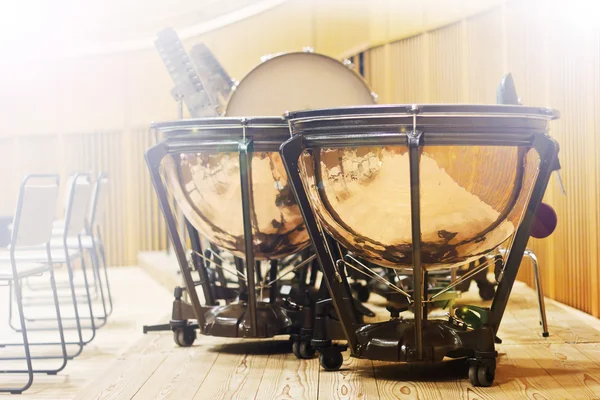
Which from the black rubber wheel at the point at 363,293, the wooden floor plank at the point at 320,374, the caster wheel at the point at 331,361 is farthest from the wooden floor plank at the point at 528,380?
the black rubber wheel at the point at 363,293

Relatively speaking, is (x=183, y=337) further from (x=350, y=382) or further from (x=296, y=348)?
(x=350, y=382)

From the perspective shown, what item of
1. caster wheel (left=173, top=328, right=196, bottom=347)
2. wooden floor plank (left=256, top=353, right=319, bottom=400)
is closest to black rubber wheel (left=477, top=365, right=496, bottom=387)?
wooden floor plank (left=256, top=353, right=319, bottom=400)

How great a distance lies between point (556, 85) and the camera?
395 cm

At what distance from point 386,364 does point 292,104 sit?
131 centimetres

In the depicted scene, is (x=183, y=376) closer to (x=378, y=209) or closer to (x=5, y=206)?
(x=378, y=209)

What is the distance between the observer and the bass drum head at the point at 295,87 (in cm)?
332

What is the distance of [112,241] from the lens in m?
9.42

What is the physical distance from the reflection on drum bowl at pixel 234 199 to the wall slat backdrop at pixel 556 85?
1.48 meters

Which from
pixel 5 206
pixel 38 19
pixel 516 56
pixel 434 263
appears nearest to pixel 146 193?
pixel 5 206

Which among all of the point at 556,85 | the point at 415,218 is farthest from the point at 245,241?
the point at 556,85

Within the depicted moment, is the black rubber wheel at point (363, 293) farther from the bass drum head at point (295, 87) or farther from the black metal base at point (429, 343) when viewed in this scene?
the black metal base at point (429, 343)

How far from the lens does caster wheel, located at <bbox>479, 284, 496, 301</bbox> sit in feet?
13.0

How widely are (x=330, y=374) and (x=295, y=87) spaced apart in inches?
55.8

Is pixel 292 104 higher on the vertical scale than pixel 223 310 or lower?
higher
